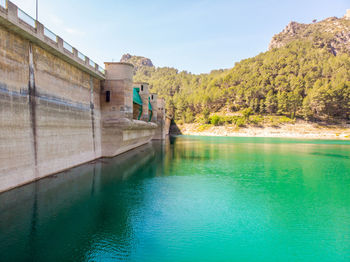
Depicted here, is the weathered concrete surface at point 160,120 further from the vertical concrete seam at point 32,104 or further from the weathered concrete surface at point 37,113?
the vertical concrete seam at point 32,104

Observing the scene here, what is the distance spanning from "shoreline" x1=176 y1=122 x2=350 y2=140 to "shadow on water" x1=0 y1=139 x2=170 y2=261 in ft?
255

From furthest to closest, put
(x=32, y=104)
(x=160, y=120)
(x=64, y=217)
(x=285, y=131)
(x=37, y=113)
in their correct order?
(x=285, y=131) < (x=160, y=120) < (x=37, y=113) < (x=32, y=104) < (x=64, y=217)

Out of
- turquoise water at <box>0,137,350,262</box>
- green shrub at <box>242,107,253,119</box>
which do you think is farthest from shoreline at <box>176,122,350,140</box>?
turquoise water at <box>0,137,350,262</box>

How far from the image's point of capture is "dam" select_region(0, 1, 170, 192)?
1347cm

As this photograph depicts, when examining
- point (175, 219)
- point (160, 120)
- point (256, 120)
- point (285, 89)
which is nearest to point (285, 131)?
point (256, 120)

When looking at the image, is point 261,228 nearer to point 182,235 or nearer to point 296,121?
point 182,235

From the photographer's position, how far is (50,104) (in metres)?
18.0

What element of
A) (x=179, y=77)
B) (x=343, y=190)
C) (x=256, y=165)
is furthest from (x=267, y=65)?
(x=343, y=190)

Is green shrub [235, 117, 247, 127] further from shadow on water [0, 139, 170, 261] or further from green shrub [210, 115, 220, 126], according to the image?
shadow on water [0, 139, 170, 261]

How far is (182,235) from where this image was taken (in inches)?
363

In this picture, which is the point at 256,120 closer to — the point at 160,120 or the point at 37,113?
the point at 160,120

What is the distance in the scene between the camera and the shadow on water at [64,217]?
310 inches

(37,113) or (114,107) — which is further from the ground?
(114,107)

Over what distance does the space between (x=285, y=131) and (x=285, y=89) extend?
3145cm
